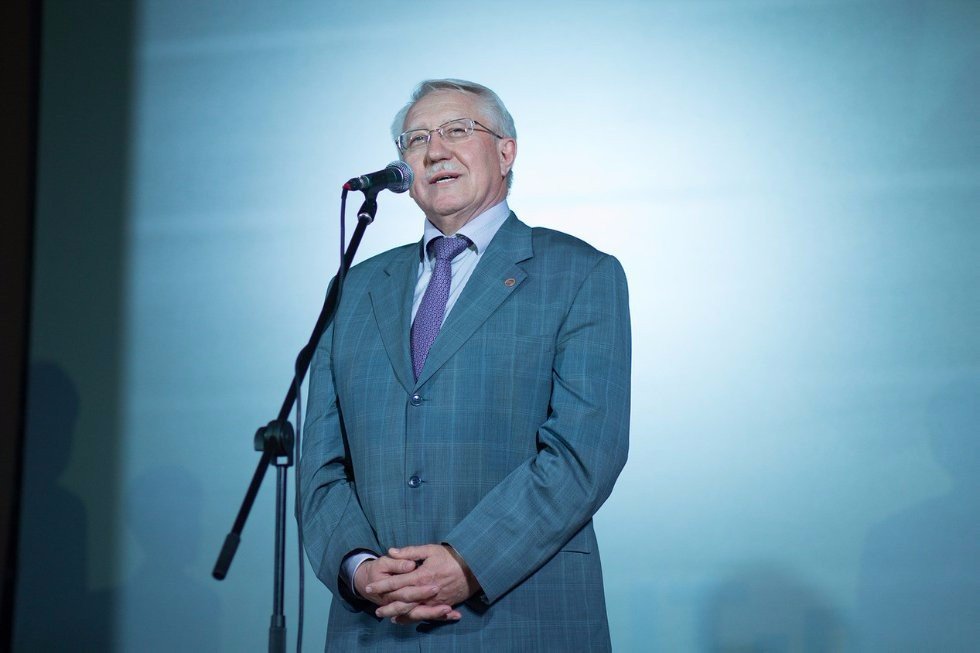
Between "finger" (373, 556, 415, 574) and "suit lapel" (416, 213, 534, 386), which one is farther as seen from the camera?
"suit lapel" (416, 213, 534, 386)

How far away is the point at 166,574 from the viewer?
3.33m

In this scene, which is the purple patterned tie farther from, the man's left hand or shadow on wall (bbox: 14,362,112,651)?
shadow on wall (bbox: 14,362,112,651)

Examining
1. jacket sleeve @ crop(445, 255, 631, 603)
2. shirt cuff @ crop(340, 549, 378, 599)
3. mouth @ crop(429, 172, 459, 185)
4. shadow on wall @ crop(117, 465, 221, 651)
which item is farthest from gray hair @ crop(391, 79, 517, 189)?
shadow on wall @ crop(117, 465, 221, 651)

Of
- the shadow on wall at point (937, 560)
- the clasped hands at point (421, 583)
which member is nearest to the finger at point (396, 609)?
the clasped hands at point (421, 583)

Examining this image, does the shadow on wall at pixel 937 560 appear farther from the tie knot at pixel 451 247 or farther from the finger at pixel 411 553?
the finger at pixel 411 553

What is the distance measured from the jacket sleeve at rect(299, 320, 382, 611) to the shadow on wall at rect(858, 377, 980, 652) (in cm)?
171

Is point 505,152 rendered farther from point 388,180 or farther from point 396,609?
point 396,609

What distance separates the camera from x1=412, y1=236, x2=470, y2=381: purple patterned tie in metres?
1.89

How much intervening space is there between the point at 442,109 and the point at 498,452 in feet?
2.48

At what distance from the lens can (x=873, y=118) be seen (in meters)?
3.02

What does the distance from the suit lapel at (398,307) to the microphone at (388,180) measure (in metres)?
0.18

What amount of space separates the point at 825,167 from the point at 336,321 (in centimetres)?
171

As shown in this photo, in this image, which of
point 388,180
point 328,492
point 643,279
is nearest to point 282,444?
point 328,492

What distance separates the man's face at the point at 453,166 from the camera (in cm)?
204
